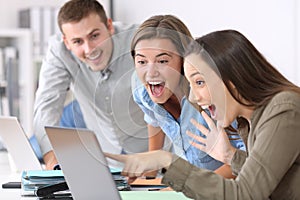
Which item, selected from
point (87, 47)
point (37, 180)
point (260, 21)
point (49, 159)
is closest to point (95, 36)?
point (87, 47)

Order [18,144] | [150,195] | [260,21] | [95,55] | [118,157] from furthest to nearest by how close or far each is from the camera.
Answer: [260,21] → [18,144] → [95,55] → [150,195] → [118,157]

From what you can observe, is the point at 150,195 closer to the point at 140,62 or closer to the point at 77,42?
the point at 140,62

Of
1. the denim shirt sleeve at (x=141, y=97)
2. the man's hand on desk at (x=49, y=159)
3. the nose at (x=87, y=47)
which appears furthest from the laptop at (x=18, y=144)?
the denim shirt sleeve at (x=141, y=97)

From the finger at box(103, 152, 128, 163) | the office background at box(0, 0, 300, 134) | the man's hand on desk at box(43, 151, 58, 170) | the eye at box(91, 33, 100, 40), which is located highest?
the finger at box(103, 152, 128, 163)

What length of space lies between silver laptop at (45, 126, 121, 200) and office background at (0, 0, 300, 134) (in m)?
2.02

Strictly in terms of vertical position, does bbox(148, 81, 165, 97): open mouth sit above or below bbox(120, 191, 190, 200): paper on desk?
above

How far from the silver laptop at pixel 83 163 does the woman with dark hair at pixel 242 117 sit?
4cm

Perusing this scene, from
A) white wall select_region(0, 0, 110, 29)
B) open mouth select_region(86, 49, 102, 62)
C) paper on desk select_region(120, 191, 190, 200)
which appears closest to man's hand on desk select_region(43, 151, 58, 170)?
open mouth select_region(86, 49, 102, 62)

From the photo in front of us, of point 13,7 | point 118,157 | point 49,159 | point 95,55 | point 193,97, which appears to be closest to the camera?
point 118,157

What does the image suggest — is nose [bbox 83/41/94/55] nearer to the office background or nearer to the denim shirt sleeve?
the denim shirt sleeve

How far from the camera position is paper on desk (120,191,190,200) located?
5.02ft

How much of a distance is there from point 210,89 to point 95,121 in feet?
1.68

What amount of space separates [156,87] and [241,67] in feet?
0.60

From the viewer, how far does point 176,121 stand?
1366 mm
